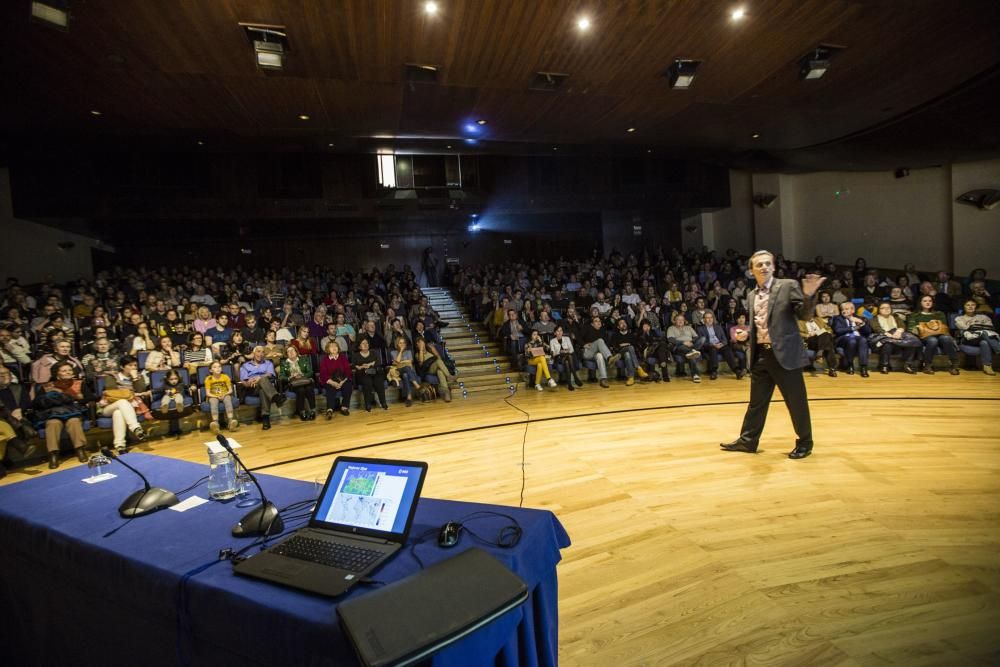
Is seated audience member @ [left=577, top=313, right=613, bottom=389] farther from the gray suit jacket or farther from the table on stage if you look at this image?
the table on stage

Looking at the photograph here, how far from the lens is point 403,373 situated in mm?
6785

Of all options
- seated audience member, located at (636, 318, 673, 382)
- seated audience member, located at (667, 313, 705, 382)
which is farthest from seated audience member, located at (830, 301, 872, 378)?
seated audience member, located at (636, 318, 673, 382)

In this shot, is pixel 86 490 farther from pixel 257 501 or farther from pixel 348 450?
pixel 348 450

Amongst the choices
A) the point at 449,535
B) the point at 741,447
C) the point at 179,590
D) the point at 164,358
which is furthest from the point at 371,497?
the point at 164,358

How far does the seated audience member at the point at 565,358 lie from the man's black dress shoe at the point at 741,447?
3.29 m

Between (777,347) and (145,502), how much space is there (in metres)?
3.48

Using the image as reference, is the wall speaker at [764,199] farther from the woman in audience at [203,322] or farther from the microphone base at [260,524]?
the microphone base at [260,524]

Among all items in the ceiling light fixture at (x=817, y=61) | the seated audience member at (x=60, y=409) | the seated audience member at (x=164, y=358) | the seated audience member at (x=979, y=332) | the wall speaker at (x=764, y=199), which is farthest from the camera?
the wall speaker at (x=764, y=199)

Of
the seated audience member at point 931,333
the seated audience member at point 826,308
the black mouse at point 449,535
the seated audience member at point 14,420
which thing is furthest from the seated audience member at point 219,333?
the seated audience member at point 931,333

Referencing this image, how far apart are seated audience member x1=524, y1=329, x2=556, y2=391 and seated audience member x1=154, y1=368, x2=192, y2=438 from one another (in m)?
4.20

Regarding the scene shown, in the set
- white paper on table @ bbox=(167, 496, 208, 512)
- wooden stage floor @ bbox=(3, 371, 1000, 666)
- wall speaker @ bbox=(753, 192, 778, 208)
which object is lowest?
wooden stage floor @ bbox=(3, 371, 1000, 666)

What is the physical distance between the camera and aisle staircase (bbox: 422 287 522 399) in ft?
24.2

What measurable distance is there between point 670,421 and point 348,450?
117 inches

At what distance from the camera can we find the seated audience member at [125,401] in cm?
532
